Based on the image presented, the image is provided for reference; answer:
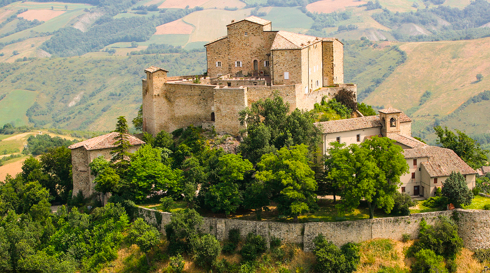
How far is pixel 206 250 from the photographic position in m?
45.5

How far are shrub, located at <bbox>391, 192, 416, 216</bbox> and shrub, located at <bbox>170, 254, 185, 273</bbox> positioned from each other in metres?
18.4

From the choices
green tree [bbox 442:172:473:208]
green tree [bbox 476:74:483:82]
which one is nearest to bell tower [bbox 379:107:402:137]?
green tree [bbox 442:172:473:208]

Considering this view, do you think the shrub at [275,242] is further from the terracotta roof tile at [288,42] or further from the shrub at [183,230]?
the terracotta roof tile at [288,42]

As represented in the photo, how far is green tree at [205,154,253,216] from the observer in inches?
1875

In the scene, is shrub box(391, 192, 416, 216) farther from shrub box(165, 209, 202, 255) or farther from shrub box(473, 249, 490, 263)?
shrub box(165, 209, 202, 255)

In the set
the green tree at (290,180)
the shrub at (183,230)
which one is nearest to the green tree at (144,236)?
the shrub at (183,230)

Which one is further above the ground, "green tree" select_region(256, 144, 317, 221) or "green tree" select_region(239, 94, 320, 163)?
"green tree" select_region(239, 94, 320, 163)

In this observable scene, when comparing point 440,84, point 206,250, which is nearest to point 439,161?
point 206,250

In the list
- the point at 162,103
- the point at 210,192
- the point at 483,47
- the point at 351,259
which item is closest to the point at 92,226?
the point at 210,192

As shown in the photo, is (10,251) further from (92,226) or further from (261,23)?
(261,23)

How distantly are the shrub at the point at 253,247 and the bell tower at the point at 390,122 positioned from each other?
17689 millimetres

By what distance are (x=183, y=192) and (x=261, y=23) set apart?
2475 centimetres

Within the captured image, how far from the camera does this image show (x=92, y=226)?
5284cm

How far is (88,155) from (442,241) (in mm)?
34798
